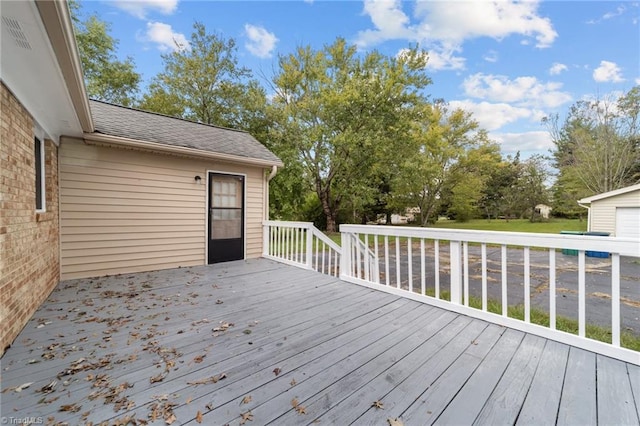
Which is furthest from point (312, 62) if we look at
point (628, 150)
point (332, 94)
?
point (628, 150)

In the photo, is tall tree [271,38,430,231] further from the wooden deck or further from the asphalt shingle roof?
the wooden deck

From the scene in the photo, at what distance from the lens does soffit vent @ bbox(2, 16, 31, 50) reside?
4.99 ft

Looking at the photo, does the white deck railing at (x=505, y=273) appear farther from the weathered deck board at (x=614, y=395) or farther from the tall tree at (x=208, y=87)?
the tall tree at (x=208, y=87)

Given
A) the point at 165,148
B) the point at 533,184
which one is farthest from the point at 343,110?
the point at 533,184

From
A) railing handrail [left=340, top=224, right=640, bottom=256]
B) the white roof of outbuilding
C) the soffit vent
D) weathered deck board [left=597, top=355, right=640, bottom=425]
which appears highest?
the soffit vent

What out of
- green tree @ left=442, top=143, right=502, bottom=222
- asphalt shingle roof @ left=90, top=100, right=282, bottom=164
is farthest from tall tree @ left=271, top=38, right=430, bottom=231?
green tree @ left=442, top=143, right=502, bottom=222

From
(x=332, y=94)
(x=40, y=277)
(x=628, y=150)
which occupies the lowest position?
(x=40, y=277)

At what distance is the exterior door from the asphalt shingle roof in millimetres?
696

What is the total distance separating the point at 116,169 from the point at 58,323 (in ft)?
9.22

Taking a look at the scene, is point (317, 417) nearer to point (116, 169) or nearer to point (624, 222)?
point (116, 169)

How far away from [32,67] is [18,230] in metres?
1.51

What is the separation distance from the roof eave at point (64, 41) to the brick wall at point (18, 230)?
50 cm

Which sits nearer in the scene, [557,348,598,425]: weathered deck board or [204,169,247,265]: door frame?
[557,348,598,425]: weathered deck board

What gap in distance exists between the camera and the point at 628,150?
42.4 feet
